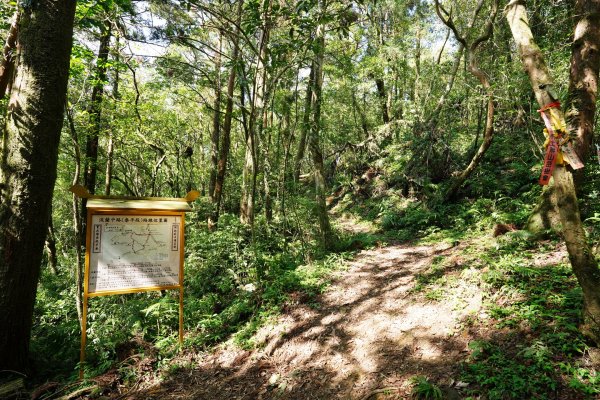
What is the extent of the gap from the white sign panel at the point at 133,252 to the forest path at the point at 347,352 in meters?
1.45

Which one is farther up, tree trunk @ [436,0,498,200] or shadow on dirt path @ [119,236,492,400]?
tree trunk @ [436,0,498,200]

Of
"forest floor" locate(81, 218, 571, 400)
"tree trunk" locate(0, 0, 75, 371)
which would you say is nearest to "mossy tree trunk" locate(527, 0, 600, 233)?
"forest floor" locate(81, 218, 571, 400)

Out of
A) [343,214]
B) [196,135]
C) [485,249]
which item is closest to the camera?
[485,249]

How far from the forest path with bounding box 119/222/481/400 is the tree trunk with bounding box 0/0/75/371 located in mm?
1728

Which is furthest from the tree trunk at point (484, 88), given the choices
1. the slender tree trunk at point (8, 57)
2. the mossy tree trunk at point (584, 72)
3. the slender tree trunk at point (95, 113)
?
the slender tree trunk at point (95, 113)

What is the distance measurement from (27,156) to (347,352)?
4.62 meters

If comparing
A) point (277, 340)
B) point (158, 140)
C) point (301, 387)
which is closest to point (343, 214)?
point (158, 140)

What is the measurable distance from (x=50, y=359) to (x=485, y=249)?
739 centimetres

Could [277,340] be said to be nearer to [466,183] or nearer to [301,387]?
[301,387]

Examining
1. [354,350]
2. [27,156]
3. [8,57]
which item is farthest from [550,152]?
[8,57]

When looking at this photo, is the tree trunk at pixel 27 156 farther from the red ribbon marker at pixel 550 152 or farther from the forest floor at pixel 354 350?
the red ribbon marker at pixel 550 152

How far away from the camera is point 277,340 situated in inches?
188

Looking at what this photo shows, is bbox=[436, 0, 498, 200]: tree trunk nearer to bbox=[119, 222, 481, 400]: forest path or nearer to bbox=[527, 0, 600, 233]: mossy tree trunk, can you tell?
bbox=[527, 0, 600, 233]: mossy tree trunk

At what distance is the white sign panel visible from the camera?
4.56m
